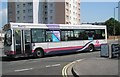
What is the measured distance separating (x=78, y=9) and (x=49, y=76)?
359ft

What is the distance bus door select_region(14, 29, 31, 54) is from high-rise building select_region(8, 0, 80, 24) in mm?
82354

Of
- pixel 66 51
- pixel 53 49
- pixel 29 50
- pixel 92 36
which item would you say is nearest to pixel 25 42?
pixel 29 50

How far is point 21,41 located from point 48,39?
283cm

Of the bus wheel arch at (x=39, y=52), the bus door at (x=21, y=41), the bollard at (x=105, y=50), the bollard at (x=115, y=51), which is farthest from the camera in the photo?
the bus wheel arch at (x=39, y=52)

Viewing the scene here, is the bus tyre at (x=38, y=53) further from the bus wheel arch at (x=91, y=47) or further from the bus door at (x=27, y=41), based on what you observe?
the bus wheel arch at (x=91, y=47)

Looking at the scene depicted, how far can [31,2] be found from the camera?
353 ft

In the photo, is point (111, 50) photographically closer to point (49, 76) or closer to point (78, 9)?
point (49, 76)

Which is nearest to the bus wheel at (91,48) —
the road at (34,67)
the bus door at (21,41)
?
the bus door at (21,41)

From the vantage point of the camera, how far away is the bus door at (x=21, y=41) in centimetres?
2050

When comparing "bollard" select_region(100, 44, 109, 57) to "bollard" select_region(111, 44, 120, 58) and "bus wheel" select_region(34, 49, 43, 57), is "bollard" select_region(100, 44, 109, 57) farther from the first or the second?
"bus wheel" select_region(34, 49, 43, 57)

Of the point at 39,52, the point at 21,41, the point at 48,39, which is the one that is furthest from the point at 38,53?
the point at 21,41

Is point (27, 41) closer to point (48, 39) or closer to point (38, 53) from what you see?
point (38, 53)

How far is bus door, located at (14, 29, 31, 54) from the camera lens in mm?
20500

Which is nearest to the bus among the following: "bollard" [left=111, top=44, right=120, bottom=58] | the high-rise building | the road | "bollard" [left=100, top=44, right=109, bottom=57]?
the road
